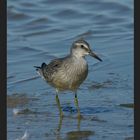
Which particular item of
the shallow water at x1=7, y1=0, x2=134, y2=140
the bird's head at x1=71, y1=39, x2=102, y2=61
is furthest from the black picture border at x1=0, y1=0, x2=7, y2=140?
the bird's head at x1=71, y1=39, x2=102, y2=61

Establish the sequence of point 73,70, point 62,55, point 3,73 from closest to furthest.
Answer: point 3,73
point 73,70
point 62,55

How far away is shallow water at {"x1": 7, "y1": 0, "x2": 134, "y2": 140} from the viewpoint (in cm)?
859

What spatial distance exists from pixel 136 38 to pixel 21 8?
7.85 m

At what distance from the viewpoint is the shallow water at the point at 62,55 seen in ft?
28.2

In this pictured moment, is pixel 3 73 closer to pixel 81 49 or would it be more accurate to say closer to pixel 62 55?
pixel 81 49

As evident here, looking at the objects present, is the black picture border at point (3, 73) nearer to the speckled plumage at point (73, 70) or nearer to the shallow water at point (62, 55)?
the shallow water at point (62, 55)

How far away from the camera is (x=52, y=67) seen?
32.1 feet

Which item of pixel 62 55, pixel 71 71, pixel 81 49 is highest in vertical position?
pixel 81 49

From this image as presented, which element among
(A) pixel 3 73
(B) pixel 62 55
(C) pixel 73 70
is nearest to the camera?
(A) pixel 3 73

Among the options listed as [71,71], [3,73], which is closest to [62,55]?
[71,71]

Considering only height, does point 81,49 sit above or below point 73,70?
above

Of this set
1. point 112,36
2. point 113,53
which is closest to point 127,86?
point 113,53

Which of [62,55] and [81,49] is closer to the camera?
[81,49]

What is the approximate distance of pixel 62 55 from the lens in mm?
12125
